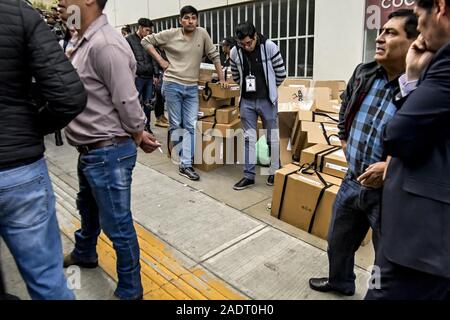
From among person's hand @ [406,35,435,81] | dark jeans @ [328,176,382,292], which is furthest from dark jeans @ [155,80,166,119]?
person's hand @ [406,35,435,81]

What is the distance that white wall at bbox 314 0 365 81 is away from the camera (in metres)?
5.82

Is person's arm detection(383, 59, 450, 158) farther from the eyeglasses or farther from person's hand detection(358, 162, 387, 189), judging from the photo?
the eyeglasses

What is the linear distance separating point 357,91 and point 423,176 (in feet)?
2.65

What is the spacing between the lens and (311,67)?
677 centimetres

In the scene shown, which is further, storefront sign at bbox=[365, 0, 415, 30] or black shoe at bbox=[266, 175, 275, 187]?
storefront sign at bbox=[365, 0, 415, 30]

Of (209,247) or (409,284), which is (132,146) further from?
(409,284)

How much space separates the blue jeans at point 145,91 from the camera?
6.03 meters

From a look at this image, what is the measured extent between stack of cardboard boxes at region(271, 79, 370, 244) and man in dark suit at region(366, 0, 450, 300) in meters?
1.46

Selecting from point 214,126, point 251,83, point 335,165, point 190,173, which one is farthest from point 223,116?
point 335,165

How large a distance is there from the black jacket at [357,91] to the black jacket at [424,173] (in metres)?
0.64

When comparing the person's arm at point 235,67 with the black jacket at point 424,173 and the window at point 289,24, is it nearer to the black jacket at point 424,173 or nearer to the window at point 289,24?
the black jacket at point 424,173

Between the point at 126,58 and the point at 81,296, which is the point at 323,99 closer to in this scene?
the point at 126,58

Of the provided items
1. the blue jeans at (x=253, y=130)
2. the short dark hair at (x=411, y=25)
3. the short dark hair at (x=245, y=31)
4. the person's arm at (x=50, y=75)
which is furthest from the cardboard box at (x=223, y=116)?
the person's arm at (x=50, y=75)

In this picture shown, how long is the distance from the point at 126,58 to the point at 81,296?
57.6 inches
